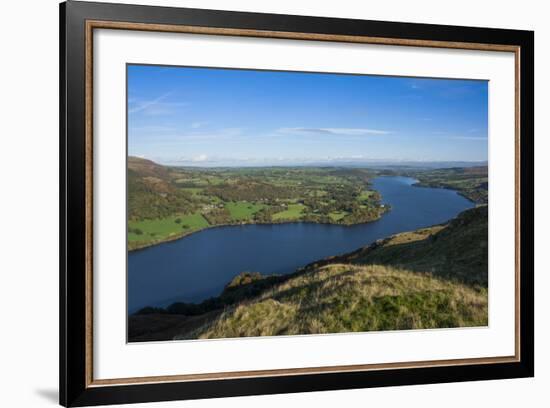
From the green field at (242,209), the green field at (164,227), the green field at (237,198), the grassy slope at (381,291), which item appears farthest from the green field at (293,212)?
the green field at (164,227)

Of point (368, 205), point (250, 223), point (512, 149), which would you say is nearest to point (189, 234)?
point (250, 223)

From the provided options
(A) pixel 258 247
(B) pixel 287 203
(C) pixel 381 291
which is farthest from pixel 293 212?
(C) pixel 381 291

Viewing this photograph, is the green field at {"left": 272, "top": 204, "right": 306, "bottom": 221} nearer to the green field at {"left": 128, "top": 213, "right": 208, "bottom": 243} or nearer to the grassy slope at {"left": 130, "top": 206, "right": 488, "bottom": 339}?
the grassy slope at {"left": 130, "top": 206, "right": 488, "bottom": 339}

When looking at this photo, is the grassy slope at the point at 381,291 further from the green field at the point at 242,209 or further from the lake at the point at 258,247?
the green field at the point at 242,209

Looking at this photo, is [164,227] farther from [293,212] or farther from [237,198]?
[293,212]

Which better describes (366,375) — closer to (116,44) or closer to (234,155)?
(234,155)
